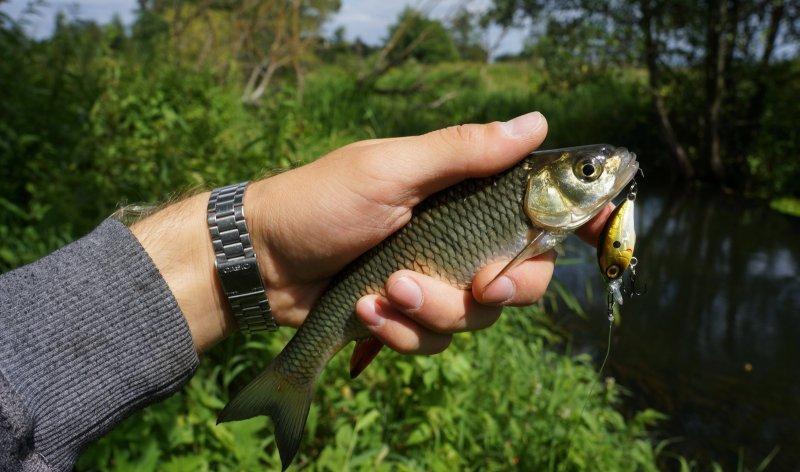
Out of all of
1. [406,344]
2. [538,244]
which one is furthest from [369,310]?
[538,244]

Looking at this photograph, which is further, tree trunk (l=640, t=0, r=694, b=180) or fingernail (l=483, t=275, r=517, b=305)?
tree trunk (l=640, t=0, r=694, b=180)

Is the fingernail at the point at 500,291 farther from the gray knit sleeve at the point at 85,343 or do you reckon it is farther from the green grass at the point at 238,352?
the green grass at the point at 238,352

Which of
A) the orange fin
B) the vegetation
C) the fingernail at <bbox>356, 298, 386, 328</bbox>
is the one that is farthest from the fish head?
the vegetation

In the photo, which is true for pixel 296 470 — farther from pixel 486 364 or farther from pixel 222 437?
pixel 486 364

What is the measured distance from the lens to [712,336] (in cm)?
679

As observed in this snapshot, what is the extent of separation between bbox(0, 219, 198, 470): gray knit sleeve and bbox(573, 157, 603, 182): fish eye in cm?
142

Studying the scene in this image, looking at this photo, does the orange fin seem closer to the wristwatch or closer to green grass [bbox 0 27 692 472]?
the wristwatch

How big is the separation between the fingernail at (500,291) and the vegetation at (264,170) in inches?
41.4

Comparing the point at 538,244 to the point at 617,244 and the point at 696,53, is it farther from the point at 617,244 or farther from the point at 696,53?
the point at 696,53

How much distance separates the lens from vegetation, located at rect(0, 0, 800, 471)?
3209mm

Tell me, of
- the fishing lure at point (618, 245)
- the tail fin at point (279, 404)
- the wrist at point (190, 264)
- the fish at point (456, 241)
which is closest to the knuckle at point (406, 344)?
the fish at point (456, 241)

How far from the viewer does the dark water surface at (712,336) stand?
16.8 ft

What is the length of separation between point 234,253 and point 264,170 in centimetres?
78

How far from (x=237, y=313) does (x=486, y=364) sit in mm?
2437
